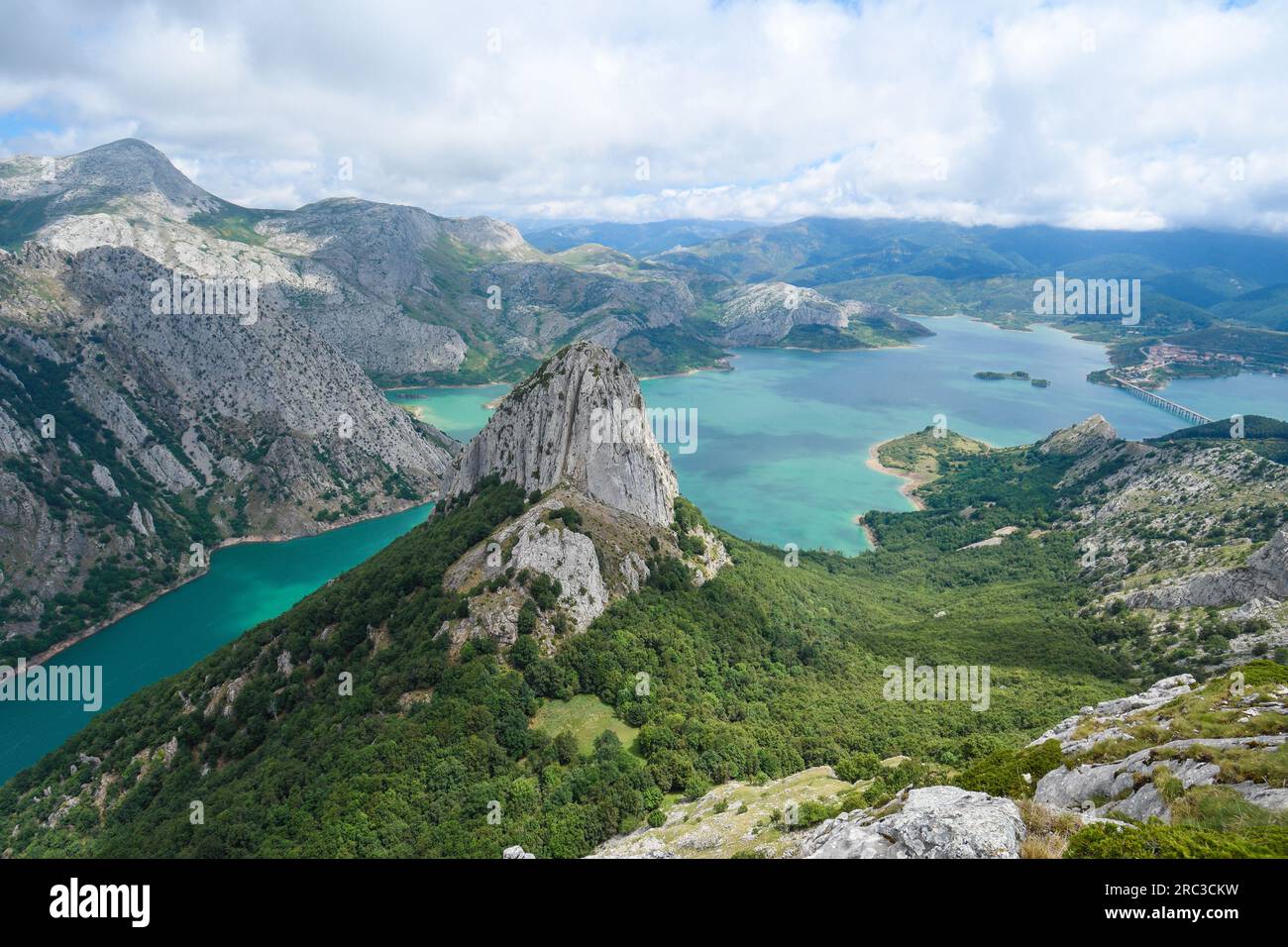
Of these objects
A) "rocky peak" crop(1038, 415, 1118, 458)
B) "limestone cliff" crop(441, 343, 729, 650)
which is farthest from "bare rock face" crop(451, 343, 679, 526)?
"rocky peak" crop(1038, 415, 1118, 458)

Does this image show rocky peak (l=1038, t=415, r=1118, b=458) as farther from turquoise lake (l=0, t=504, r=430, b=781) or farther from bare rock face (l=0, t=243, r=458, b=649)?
turquoise lake (l=0, t=504, r=430, b=781)

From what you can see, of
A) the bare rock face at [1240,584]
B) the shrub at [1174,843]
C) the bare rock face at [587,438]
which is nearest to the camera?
the shrub at [1174,843]

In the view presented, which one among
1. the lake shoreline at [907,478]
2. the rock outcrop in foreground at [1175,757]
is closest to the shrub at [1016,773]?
the rock outcrop in foreground at [1175,757]

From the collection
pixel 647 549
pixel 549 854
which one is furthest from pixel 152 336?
pixel 549 854

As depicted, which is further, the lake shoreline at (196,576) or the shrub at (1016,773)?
the lake shoreline at (196,576)

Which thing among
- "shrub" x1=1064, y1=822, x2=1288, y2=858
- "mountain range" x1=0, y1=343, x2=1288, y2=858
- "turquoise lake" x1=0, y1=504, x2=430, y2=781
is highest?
"shrub" x1=1064, y1=822, x2=1288, y2=858

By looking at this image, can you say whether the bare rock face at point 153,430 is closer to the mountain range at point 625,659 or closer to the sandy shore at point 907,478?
the mountain range at point 625,659
